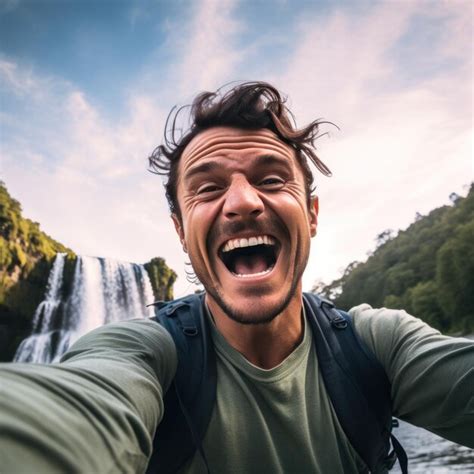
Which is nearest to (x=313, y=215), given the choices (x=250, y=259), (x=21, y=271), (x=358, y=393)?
(x=250, y=259)

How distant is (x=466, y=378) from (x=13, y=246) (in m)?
33.2

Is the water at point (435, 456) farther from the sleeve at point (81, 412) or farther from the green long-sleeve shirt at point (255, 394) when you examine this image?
the sleeve at point (81, 412)

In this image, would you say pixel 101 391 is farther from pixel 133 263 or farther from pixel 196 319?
pixel 133 263

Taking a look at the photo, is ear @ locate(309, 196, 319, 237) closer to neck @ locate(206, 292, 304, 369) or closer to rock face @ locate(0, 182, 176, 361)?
neck @ locate(206, 292, 304, 369)

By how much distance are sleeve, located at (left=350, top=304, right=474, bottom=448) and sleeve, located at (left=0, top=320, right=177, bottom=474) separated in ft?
3.64

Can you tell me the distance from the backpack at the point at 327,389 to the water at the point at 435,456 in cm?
666

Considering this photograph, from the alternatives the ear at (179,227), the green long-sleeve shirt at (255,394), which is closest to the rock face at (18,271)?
the ear at (179,227)

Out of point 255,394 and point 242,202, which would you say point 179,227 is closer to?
point 242,202

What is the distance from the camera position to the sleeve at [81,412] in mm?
706

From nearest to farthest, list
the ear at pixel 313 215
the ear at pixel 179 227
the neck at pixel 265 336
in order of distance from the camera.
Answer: the neck at pixel 265 336 → the ear at pixel 179 227 → the ear at pixel 313 215

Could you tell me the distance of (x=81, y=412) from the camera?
0.90 meters

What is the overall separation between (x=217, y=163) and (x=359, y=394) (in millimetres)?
1500

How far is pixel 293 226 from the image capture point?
2.29 metres

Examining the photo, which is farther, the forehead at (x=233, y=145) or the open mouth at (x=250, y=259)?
the open mouth at (x=250, y=259)
